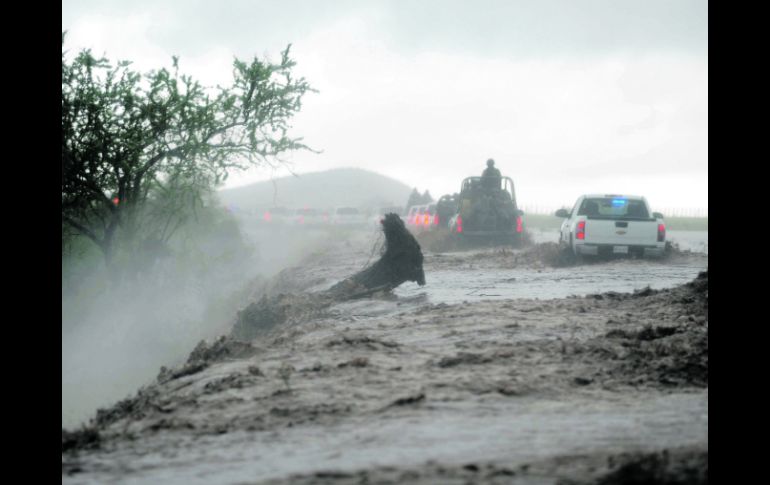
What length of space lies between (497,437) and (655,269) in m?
17.1

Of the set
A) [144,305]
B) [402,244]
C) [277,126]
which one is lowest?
[144,305]

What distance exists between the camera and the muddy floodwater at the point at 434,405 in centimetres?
591

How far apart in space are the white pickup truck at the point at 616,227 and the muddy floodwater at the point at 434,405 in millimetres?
9746

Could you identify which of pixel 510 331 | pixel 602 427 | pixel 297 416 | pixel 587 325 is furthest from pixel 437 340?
pixel 602 427

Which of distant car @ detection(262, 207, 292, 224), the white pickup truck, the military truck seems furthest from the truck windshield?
distant car @ detection(262, 207, 292, 224)

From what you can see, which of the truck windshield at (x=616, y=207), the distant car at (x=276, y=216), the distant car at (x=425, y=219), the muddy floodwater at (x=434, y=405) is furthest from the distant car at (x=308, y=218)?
the muddy floodwater at (x=434, y=405)

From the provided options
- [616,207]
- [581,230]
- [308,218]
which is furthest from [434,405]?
[308,218]

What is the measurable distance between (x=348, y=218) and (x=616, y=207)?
4158 centimetres

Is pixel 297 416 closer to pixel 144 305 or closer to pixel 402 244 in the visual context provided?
pixel 402 244

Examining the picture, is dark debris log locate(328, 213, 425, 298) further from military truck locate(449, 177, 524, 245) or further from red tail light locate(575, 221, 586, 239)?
military truck locate(449, 177, 524, 245)

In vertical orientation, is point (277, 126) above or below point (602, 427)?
above

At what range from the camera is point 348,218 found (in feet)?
214
